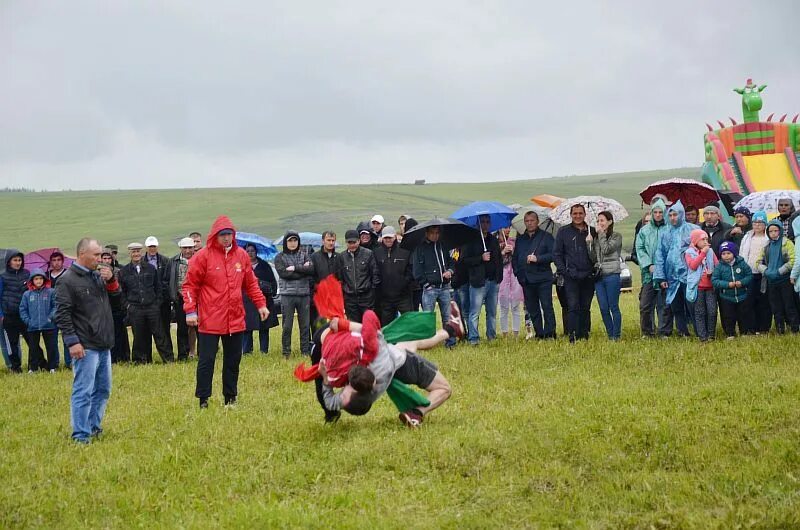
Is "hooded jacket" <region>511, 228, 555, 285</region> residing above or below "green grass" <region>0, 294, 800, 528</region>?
above

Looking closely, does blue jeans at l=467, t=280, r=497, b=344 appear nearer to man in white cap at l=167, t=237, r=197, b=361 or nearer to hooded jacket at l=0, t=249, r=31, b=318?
man in white cap at l=167, t=237, r=197, b=361

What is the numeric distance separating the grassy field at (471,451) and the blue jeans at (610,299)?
80 centimetres

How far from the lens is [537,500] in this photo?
24.8ft

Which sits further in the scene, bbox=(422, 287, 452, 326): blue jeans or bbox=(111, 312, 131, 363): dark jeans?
bbox=(111, 312, 131, 363): dark jeans

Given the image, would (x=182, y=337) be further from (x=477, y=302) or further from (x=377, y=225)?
(x=477, y=302)

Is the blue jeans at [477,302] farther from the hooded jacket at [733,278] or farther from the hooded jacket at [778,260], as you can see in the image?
the hooded jacket at [778,260]

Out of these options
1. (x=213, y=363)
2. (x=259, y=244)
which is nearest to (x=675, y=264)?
(x=213, y=363)

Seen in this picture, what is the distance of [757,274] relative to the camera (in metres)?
14.3

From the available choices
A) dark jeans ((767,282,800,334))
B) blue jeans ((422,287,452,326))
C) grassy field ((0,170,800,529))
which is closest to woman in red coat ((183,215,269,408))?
grassy field ((0,170,800,529))

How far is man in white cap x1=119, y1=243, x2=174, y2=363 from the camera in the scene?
17297mm

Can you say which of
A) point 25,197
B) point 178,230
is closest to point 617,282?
point 178,230

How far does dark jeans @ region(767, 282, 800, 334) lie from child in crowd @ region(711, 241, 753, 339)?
36cm

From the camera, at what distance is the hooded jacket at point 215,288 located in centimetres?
1141

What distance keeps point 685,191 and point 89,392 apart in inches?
→ 462
